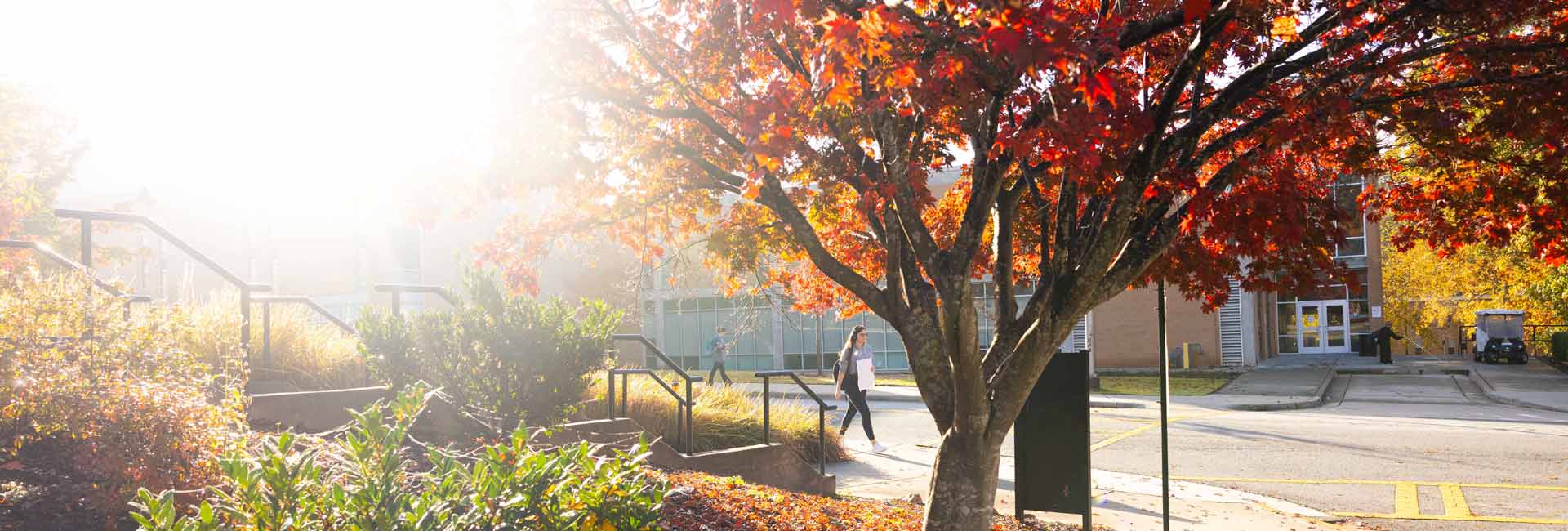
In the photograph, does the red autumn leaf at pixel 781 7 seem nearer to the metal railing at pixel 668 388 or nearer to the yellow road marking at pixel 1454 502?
the metal railing at pixel 668 388

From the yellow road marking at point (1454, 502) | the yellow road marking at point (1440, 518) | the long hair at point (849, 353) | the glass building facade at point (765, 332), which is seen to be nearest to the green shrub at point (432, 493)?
the yellow road marking at point (1440, 518)

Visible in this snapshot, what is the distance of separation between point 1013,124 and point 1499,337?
118ft

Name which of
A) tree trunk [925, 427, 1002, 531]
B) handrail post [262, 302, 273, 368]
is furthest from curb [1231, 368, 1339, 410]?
handrail post [262, 302, 273, 368]

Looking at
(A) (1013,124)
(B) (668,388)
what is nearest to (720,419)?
(B) (668,388)

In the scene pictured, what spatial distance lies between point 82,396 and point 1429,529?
918cm

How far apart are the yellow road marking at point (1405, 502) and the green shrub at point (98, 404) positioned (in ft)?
29.0

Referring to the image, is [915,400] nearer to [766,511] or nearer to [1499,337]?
[766,511]

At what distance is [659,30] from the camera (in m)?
6.78

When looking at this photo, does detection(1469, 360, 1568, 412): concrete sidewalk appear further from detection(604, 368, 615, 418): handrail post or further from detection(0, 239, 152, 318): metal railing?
detection(0, 239, 152, 318): metal railing

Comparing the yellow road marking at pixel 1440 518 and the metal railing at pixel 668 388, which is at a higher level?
the metal railing at pixel 668 388

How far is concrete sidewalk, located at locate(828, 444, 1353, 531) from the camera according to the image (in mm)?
7680

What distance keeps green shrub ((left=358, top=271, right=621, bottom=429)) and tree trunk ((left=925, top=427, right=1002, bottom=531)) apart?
269 centimetres

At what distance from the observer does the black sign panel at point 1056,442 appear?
706 centimetres

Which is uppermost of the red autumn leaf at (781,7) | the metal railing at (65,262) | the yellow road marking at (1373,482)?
the red autumn leaf at (781,7)
